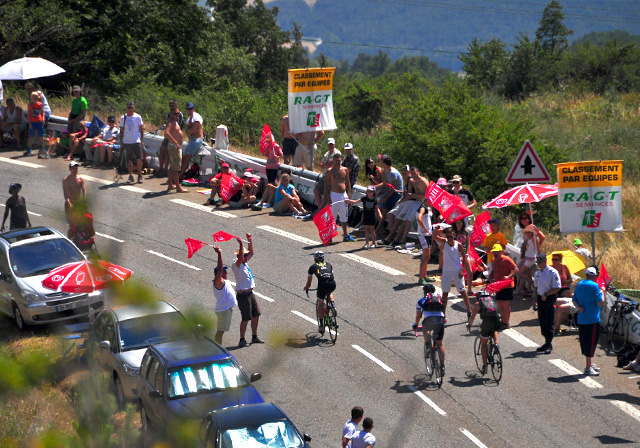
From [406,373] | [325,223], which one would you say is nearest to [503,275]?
[406,373]

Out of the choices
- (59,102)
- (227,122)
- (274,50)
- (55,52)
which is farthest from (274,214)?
(274,50)

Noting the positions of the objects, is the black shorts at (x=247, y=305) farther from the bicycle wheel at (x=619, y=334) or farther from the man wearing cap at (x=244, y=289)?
the bicycle wheel at (x=619, y=334)

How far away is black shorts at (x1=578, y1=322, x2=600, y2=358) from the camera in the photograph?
12131 mm

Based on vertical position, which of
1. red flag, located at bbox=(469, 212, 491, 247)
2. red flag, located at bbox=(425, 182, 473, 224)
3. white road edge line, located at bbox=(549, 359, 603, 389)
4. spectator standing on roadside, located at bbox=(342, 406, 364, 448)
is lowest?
white road edge line, located at bbox=(549, 359, 603, 389)

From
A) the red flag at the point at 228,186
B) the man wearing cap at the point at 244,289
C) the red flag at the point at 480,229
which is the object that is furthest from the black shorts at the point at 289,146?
the man wearing cap at the point at 244,289

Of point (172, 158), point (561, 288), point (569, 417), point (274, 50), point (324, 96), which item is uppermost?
point (274, 50)

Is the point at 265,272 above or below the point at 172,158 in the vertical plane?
below

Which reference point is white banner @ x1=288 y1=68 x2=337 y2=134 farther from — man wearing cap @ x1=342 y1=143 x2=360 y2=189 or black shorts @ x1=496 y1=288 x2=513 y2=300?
black shorts @ x1=496 y1=288 x2=513 y2=300

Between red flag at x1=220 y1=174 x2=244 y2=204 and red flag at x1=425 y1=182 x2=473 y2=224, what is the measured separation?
680cm

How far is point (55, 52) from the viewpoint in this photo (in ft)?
109

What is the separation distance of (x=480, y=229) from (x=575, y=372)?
4459 millimetres

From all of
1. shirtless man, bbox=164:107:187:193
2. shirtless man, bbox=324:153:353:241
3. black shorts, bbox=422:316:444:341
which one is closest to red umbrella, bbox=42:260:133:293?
black shorts, bbox=422:316:444:341

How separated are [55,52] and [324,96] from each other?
1746 centimetres

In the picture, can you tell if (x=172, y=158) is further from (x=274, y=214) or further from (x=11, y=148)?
(x=11, y=148)
